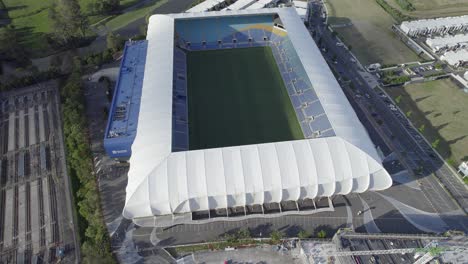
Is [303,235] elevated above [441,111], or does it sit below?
below

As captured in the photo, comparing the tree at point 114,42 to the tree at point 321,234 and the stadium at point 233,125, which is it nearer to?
the stadium at point 233,125

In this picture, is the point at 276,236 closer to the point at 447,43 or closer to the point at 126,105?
the point at 126,105

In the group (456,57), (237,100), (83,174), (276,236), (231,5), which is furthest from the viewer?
(231,5)

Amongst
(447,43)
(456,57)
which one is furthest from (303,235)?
(447,43)

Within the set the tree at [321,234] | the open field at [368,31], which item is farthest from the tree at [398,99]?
the tree at [321,234]

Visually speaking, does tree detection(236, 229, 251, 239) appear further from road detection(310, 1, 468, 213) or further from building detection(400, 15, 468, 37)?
building detection(400, 15, 468, 37)
